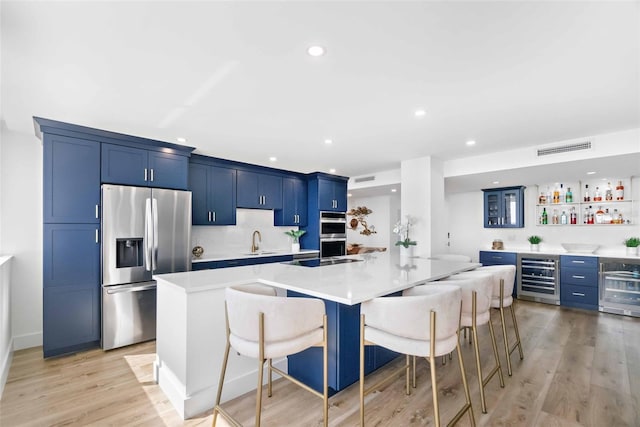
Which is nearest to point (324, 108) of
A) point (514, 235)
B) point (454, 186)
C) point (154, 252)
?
point (154, 252)

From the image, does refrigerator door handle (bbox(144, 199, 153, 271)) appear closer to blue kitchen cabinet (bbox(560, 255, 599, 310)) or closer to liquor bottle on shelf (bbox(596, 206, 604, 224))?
blue kitchen cabinet (bbox(560, 255, 599, 310))

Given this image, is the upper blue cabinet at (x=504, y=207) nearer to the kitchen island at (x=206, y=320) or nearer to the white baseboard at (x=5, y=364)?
the kitchen island at (x=206, y=320)

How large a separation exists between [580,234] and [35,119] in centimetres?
779

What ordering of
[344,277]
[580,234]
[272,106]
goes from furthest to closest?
1. [580,234]
2. [272,106]
3. [344,277]

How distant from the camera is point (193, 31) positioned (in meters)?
1.64

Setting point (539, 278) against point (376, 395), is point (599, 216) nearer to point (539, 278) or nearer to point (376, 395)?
point (539, 278)

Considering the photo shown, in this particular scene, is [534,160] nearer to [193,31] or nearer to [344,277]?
[344,277]

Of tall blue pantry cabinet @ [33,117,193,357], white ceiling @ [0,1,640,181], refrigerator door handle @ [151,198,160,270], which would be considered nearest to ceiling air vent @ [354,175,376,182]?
white ceiling @ [0,1,640,181]

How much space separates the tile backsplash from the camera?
4.79 meters

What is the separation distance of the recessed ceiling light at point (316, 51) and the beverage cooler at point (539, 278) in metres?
5.29

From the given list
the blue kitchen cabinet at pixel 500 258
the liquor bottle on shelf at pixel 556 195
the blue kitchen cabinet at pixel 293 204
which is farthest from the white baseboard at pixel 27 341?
the liquor bottle on shelf at pixel 556 195

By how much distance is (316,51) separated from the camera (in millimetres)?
1828

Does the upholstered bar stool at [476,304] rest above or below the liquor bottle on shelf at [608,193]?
below

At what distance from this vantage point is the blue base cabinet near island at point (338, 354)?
2.09m
